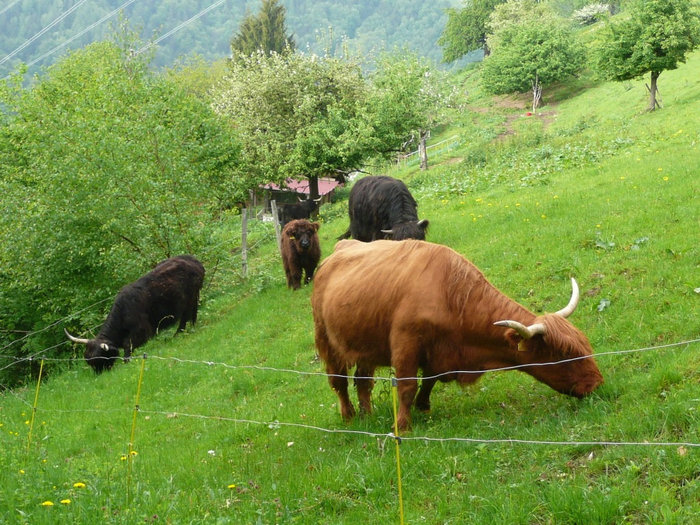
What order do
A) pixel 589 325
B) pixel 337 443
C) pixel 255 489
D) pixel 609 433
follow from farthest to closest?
pixel 589 325
pixel 337 443
pixel 255 489
pixel 609 433

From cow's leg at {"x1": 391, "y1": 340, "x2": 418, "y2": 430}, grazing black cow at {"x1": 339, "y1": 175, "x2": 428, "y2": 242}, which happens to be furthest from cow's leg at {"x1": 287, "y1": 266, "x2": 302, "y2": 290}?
cow's leg at {"x1": 391, "y1": 340, "x2": 418, "y2": 430}

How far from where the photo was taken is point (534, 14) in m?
72.2

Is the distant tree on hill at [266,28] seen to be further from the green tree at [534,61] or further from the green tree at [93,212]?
the green tree at [93,212]

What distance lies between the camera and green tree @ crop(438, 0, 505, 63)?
90.9m

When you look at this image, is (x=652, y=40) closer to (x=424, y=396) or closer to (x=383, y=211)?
(x=383, y=211)

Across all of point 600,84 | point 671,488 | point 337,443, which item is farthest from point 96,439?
point 600,84

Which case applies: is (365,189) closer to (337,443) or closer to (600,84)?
(337,443)

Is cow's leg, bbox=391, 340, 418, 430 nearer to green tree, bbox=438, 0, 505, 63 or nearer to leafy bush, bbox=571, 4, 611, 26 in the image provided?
green tree, bbox=438, 0, 505, 63

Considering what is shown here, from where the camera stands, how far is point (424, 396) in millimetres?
7500

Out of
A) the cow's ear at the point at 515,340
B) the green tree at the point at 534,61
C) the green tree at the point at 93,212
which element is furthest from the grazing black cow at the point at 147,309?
the green tree at the point at 534,61

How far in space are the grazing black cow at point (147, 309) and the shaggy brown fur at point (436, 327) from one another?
8861mm

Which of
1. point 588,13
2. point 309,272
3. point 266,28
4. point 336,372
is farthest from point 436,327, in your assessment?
point 588,13

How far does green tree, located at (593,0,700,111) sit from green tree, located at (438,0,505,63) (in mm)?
59292

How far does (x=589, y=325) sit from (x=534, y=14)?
234 ft
